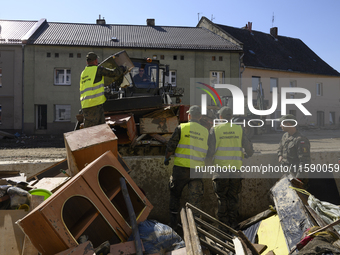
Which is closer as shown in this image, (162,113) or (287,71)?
(162,113)

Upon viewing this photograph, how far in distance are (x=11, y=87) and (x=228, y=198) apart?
21.0 metres

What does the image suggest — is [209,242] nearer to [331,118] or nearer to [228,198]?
[228,198]

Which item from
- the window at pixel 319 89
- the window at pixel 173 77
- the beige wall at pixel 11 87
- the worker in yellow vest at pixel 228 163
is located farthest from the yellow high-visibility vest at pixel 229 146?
the window at pixel 319 89

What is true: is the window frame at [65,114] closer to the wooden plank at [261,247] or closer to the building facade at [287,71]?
the building facade at [287,71]

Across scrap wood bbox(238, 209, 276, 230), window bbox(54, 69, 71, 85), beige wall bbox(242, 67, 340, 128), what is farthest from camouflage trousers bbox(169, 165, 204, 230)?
beige wall bbox(242, 67, 340, 128)

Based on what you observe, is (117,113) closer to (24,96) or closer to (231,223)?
(231,223)

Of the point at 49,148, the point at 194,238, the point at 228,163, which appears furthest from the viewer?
the point at 49,148

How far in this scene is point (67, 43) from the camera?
22.0m

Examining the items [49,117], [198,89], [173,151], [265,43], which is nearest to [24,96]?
[49,117]

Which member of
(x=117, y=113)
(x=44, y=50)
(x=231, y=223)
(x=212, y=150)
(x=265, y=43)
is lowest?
(x=231, y=223)

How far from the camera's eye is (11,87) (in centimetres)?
2172

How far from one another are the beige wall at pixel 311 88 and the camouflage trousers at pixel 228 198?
70.4 feet

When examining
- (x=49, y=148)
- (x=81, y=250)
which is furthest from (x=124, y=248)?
(x=49, y=148)

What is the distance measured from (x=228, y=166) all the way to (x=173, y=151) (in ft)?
3.02
